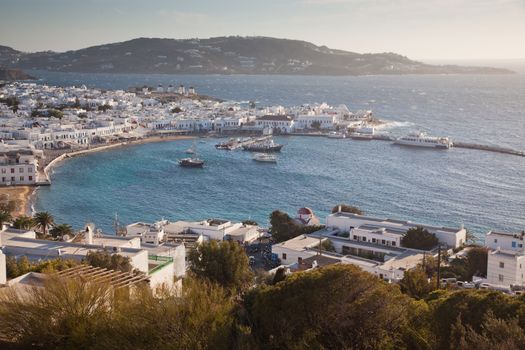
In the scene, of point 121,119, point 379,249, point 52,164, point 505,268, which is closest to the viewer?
point 505,268

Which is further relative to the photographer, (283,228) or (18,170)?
(18,170)

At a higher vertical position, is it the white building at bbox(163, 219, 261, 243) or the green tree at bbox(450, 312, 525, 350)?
the green tree at bbox(450, 312, 525, 350)

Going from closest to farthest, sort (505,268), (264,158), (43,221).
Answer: (505,268), (43,221), (264,158)

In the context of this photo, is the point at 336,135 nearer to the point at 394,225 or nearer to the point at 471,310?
the point at 394,225

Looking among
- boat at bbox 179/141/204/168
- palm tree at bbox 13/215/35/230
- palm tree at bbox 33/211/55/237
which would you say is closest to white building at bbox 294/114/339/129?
boat at bbox 179/141/204/168

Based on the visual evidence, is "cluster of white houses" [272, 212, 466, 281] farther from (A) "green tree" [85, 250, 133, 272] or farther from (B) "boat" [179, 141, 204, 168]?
(B) "boat" [179, 141, 204, 168]

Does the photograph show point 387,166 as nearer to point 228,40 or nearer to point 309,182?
point 309,182

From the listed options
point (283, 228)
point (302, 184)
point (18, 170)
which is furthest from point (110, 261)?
point (18, 170)
